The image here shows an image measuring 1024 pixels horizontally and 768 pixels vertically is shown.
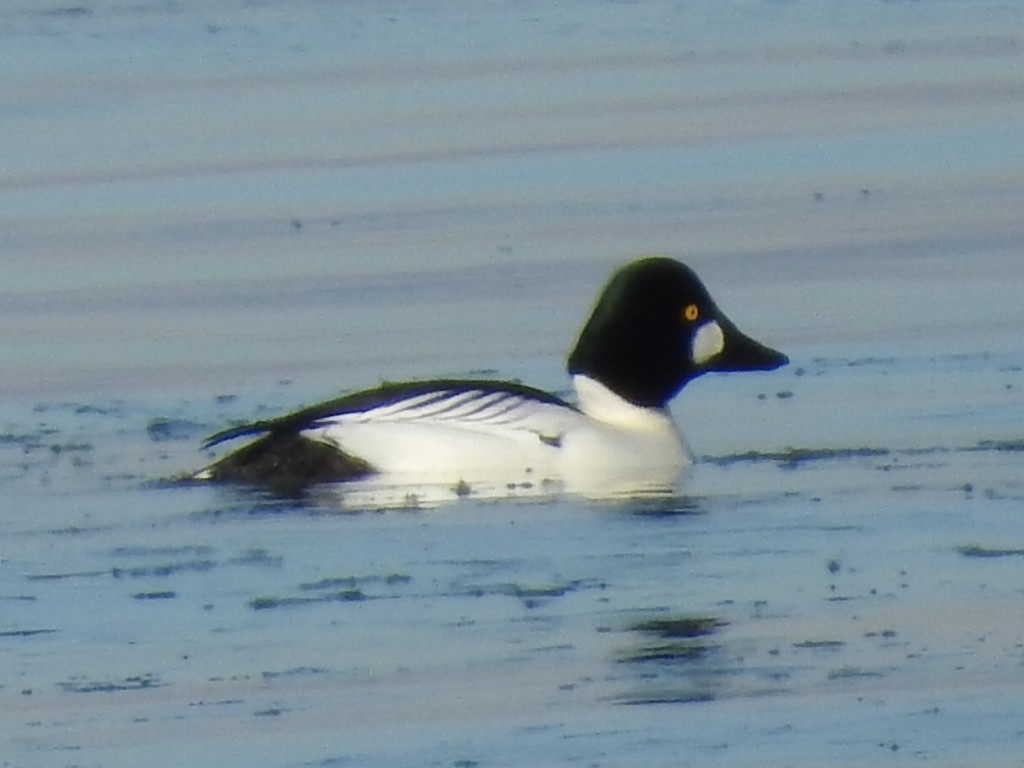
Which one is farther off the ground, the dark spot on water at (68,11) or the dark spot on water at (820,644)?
the dark spot on water at (68,11)

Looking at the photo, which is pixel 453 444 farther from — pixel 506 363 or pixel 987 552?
pixel 987 552

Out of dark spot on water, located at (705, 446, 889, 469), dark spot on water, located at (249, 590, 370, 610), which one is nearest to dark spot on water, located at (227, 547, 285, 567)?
dark spot on water, located at (249, 590, 370, 610)

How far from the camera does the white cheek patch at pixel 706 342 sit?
508 inches

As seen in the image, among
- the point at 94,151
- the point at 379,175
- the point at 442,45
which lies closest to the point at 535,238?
the point at 379,175

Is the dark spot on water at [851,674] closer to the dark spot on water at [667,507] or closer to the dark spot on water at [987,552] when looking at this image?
the dark spot on water at [987,552]

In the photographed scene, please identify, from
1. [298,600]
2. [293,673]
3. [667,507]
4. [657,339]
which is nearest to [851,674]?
[293,673]

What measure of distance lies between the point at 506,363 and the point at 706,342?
1198 mm

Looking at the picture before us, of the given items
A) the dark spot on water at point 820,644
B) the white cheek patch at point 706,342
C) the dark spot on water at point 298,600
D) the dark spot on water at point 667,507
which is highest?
the white cheek patch at point 706,342

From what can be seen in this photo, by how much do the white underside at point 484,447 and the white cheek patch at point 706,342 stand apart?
0.72m

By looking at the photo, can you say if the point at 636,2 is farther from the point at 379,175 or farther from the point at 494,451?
the point at 494,451

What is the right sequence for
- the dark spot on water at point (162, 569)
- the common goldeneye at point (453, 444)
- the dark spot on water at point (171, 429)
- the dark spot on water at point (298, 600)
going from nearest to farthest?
the dark spot on water at point (298, 600), the dark spot on water at point (162, 569), the common goldeneye at point (453, 444), the dark spot on water at point (171, 429)

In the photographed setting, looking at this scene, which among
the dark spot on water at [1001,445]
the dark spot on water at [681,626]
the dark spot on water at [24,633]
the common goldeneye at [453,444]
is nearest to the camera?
the dark spot on water at [681,626]

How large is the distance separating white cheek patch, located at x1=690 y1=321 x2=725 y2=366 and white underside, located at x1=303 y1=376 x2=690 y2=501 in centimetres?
Result: 72

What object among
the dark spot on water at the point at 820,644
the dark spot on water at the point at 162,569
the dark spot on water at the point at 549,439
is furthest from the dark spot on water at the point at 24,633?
the dark spot on water at the point at 549,439
